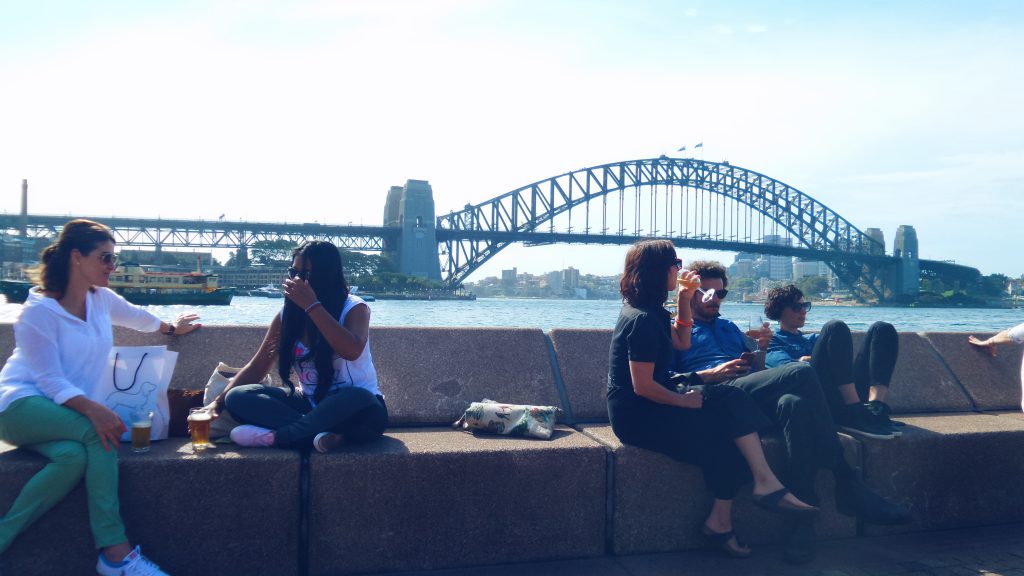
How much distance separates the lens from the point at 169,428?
2512mm

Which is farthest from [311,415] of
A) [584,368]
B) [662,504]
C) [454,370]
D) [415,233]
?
[415,233]

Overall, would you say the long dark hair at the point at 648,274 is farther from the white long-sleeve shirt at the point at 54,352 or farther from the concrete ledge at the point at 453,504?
the white long-sleeve shirt at the point at 54,352

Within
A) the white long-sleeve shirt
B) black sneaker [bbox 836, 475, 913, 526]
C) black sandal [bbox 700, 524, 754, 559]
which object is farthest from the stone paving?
the white long-sleeve shirt

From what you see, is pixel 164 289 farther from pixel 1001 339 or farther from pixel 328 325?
pixel 1001 339

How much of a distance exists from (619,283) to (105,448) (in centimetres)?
167

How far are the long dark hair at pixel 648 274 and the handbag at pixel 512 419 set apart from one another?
492 mm

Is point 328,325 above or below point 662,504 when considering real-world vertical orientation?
above

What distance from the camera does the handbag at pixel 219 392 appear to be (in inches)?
95.7

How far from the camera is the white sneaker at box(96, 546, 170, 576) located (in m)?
2.02

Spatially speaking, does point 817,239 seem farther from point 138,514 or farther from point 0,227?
point 138,514

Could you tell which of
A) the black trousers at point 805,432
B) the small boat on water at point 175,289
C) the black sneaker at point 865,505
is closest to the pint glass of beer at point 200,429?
the black trousers at point 805,432

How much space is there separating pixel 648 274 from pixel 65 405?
1.80m

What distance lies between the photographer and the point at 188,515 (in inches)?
84.5

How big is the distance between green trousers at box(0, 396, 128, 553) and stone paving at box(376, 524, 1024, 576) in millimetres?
844
